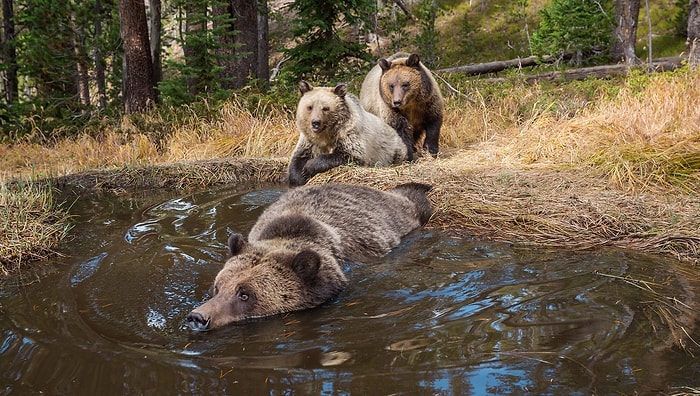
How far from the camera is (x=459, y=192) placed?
671cm

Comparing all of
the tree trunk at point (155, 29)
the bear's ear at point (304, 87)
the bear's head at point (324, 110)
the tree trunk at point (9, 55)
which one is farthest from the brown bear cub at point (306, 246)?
the tree trunk at point (9, 55)

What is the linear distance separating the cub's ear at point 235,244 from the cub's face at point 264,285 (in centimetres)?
9

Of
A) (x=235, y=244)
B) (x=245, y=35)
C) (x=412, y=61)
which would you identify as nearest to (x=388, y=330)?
(x=235, y=244)

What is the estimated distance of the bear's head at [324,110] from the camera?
8188 millimetres

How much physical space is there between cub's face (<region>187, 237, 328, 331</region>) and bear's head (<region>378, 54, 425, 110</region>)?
549 centimetres

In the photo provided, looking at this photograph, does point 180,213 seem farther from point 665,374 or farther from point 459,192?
point 665,374

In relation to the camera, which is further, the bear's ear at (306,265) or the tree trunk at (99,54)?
the tree trunk at (99,54)

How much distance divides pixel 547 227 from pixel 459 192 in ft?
4.30

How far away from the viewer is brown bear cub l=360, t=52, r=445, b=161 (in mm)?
9278

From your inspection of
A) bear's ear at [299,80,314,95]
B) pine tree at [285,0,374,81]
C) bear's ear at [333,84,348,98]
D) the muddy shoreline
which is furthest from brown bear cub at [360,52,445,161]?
pine tree at [285,0,374,81]

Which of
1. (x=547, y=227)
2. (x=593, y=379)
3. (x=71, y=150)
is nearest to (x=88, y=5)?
(x=71, y=150)

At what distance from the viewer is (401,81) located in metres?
9.25

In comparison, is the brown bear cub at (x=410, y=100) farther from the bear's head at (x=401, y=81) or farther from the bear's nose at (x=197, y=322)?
the bear's nose at (x=197, y=322)

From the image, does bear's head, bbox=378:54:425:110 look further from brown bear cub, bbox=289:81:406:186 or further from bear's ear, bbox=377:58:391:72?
brown bear cub, bbox=289:81:406:186
